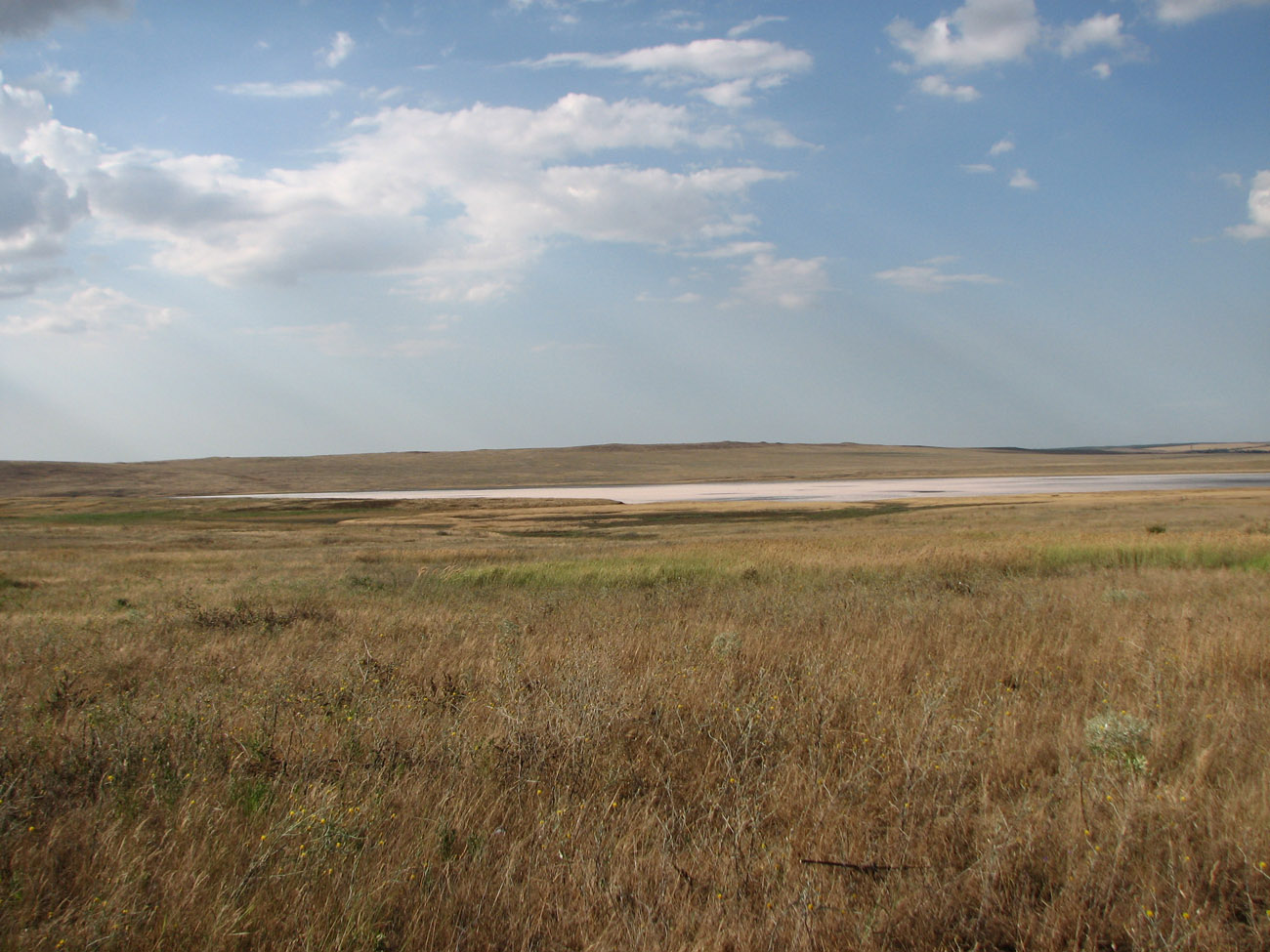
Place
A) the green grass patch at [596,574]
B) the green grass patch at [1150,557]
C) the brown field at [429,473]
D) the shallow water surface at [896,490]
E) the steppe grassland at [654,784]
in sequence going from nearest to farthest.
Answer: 1. the steppe grassland at [654,784]
2. the green grass patch at [1150,557]
3. the green grass patch at [596,574]
4. the shallow water surface at [896,490]
5. the brown field at [429,473]

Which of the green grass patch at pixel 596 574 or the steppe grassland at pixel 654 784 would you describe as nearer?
the steppe grassland at pixel 654 784

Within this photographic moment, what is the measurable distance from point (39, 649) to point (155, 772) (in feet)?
20.2

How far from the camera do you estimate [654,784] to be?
427 centimetres

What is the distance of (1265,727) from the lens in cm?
484

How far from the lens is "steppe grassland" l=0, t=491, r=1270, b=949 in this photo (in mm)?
3021

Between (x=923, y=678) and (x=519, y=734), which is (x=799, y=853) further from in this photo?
(x=923, y=678)

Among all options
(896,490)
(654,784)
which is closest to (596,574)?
(654,784)

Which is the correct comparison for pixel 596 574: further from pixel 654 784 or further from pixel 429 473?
pixel 429 473

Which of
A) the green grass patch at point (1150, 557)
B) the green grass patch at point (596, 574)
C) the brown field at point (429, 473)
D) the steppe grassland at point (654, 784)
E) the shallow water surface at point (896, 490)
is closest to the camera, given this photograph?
the steppe grassland at point (654, 784)

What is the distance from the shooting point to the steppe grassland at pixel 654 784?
3.02 m

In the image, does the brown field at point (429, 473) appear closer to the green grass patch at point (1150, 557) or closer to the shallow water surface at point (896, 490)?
the shallow water surface at point (896, 490)

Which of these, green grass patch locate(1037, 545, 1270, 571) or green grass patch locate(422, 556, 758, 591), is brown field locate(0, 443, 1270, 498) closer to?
green grass patch locate(422, 556, 758, 591)

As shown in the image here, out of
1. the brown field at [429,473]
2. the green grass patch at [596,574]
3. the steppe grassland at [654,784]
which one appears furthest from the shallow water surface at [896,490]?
the steppe grassland at [654,784]

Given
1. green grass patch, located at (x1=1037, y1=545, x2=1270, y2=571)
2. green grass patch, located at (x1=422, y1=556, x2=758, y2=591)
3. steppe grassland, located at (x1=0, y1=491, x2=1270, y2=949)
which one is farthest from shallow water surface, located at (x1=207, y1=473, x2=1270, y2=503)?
steppe grassland, located at (x1=0, y1=491, x2=1270, y2=949)
